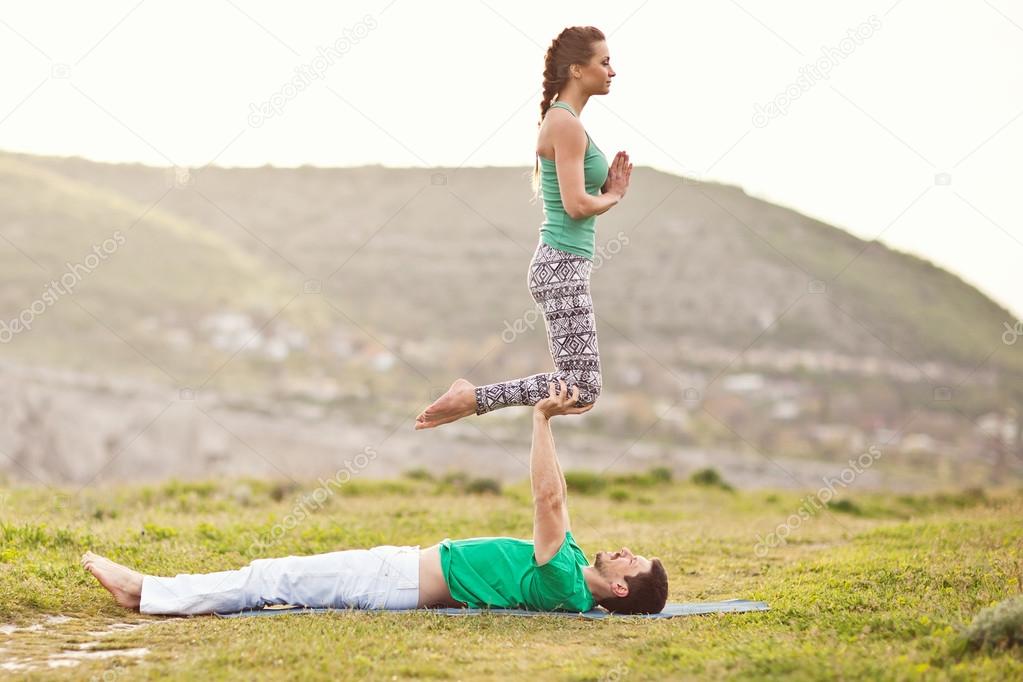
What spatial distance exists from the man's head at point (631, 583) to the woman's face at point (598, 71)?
10.6 ft

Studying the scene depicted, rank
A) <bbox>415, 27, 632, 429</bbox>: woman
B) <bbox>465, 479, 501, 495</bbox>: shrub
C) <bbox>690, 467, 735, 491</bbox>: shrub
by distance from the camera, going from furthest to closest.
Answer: <bbox>690, 467, 735, 491</bbox>: shrub → <bbox>465, 479, 501, 495</bbox>: shrub → <bbox>415, 27, 632, 429</bbox>: woman

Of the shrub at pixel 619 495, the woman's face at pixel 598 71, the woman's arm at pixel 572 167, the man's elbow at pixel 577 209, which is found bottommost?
the shrub at pixel 619 495

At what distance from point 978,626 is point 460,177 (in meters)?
81.8

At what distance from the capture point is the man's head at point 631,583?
7.09 meters

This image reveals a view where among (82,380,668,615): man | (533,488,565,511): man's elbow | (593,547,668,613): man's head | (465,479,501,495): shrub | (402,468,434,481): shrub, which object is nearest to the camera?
(533,488,565,511): man's elbow

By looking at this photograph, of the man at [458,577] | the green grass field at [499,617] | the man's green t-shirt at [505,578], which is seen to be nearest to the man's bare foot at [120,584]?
the man at [458,577]

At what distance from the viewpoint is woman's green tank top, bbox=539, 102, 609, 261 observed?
712 centimetres

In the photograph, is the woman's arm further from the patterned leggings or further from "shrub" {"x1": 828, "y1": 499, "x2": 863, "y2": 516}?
"shrub" {"x1": 828, "y1": 499, "x2": 863, "y2": 516}

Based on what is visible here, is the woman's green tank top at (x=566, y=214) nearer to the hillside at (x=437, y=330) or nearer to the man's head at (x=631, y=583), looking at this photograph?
the man's head at (x=631, y=583)

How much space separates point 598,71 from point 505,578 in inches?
141

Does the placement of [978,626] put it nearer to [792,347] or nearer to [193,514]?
[193,514]

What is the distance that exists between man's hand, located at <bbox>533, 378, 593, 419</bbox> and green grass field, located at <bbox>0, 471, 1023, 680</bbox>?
141 centimetres

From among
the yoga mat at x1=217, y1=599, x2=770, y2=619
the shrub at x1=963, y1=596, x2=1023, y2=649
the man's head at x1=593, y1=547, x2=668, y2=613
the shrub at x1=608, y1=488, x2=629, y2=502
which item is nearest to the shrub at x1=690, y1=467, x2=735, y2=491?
the shrub at x1=608, y1=488, x2=629, y2=502

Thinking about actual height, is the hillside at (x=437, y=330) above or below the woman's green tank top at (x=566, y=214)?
above
